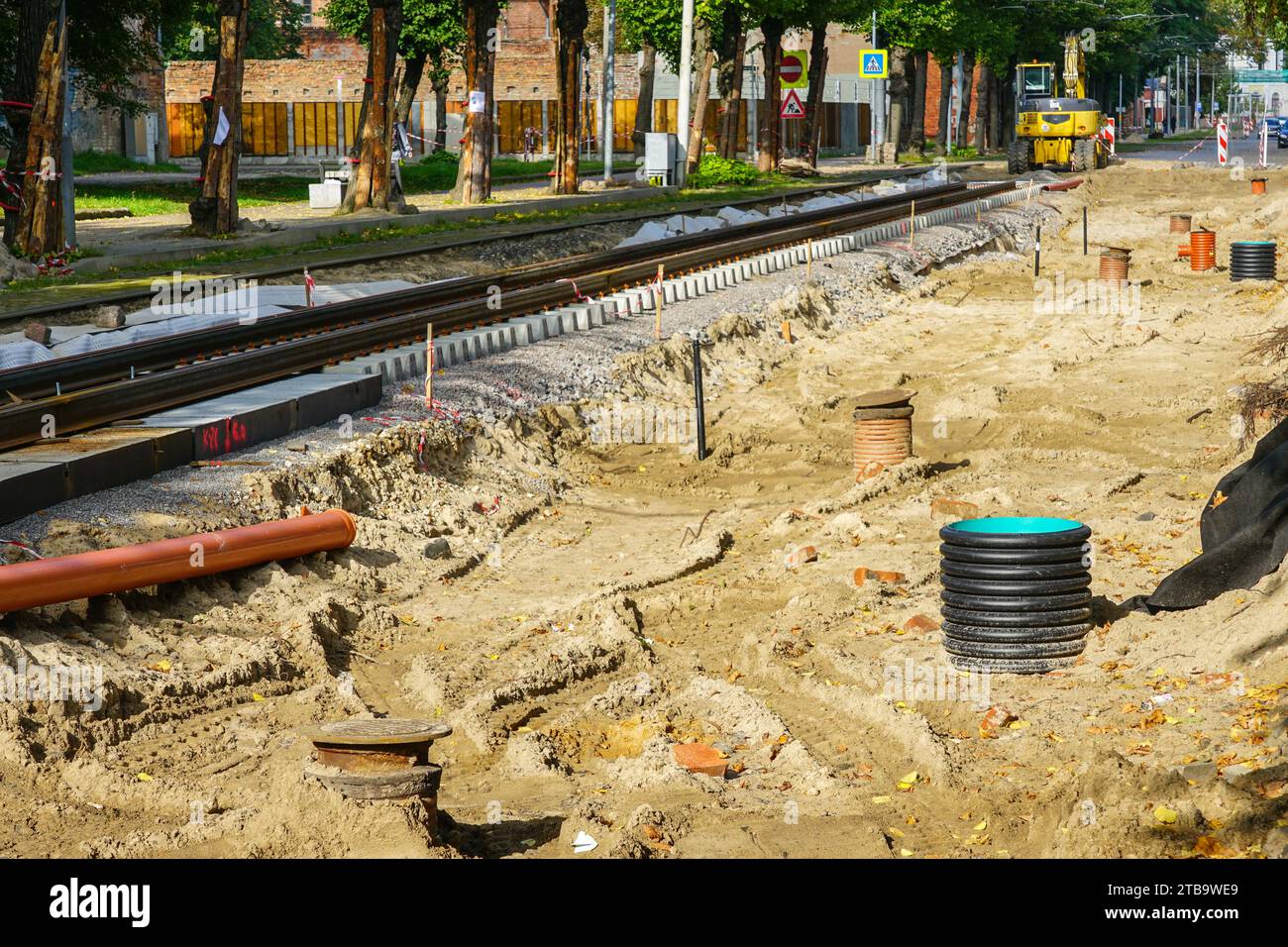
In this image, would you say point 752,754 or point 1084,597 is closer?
point 752,754

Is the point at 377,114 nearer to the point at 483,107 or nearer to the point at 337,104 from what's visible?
the point at 483,107

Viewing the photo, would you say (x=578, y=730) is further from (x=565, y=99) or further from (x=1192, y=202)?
(x=1192, y=202)

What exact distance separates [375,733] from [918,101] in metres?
70.1

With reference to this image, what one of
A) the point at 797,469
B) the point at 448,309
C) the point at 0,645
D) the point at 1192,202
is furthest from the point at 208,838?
the point at 1192,202

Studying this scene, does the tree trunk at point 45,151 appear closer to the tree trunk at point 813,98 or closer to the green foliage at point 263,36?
the tree trunk at point 813,98

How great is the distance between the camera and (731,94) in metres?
50.4

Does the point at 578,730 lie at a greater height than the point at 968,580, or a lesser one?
lesser

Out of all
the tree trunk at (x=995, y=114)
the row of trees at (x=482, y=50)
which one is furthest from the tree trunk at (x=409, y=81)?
the tree trunk at (x=995, y=114)

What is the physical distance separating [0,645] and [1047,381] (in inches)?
522

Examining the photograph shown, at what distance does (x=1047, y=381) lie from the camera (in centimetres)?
1881

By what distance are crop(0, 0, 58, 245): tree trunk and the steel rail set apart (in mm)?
7275

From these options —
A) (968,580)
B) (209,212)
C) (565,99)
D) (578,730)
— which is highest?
(565,99)

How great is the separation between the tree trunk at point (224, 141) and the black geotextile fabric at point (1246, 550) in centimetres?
2240
